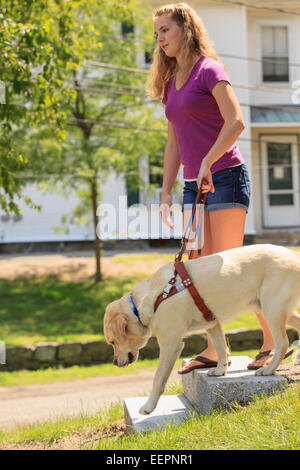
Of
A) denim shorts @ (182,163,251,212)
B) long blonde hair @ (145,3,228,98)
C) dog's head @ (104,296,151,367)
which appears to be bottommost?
dog's head @ (104,296,151,367)

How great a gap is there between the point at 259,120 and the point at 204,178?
1460cm

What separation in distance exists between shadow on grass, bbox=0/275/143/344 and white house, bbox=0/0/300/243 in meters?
3.38

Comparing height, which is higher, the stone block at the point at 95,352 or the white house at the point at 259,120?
the white house at the point at 259,120

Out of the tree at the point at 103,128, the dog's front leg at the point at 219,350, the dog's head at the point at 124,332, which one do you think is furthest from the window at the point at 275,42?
the dog's head at the point at 124,332

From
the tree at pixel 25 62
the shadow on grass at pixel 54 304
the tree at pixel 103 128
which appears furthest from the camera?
the tree at pixel 103 128

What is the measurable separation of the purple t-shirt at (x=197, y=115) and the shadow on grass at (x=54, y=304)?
7.73m

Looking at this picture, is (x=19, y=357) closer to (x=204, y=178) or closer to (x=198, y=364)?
(x=198, y=364)

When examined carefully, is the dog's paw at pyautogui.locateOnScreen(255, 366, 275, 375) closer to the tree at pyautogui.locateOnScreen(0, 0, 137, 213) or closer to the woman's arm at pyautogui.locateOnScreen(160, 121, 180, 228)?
the woman's arm at pyautogui.locateOnScreen(160, 121, 180, 228)

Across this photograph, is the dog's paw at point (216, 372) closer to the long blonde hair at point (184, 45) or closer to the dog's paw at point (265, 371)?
the dog's paw at point (265, 371)

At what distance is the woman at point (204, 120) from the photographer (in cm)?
Result: 320

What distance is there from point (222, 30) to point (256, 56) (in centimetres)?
168

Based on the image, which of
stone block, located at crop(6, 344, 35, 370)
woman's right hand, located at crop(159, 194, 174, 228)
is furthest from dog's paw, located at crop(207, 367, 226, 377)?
stone block, located at crop(6, 344, 35, 370)

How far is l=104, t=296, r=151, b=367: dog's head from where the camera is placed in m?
3.10
